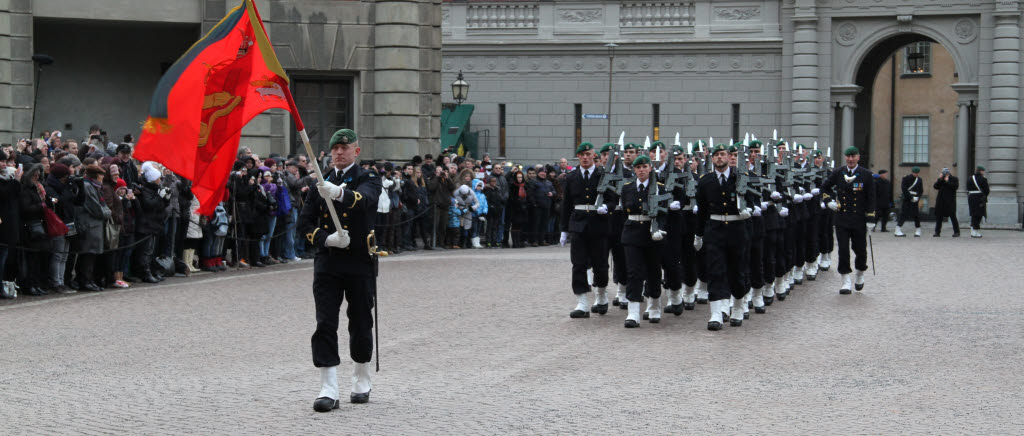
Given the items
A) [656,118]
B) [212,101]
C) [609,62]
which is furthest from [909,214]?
[212,101]

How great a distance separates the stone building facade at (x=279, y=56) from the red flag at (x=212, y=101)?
16693 millimetres

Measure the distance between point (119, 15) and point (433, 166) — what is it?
677cm

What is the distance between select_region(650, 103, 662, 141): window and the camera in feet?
143

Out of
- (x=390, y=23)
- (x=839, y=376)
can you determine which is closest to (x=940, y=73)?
(x=390, y=23)

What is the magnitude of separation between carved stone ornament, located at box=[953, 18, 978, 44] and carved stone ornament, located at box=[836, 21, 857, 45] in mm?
2894

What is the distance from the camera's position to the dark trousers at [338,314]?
10148 mm

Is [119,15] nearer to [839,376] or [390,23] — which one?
[390,23]

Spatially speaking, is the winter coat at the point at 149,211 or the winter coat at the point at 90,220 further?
the winter coat at the point at 149,211

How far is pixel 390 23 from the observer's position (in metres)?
27.9

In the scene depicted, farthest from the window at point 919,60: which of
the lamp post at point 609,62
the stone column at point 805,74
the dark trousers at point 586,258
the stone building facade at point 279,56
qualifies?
the dark trousers at point 586,258

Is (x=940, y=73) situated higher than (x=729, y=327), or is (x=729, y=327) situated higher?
(x=940, y=73)

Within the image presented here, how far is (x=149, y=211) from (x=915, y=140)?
42066 millimetres

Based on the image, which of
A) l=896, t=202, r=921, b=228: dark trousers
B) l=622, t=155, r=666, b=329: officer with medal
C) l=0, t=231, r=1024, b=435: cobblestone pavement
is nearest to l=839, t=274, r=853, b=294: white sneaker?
l=0, t=231, r=1024, b=435: cobblestone pavement

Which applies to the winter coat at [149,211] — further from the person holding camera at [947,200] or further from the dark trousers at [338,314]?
the person holding camera at [947,200]
